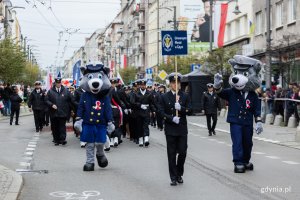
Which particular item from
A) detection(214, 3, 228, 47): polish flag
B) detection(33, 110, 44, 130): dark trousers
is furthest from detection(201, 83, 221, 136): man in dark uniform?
detection(214, 3, 228, 47): polish flag

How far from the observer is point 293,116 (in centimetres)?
2723

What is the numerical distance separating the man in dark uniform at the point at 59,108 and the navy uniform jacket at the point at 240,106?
6.77m

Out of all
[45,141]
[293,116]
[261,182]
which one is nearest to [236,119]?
[261,182]

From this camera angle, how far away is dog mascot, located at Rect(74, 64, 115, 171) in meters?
12.8

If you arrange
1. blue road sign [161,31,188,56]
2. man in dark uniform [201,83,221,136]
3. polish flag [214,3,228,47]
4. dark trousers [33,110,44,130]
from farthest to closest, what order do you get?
polish flag [214,3,228,47]
dark trousers [33,110,44,130]
man in dark uniform [201,83,221,136]
blue road sign [161,31,188,56]

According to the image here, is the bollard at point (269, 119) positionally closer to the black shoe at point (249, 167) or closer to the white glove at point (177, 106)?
the black shoe at point (249, 167)

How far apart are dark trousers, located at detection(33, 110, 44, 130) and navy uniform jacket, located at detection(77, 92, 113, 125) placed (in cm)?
1191

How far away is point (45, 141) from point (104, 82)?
7539mm

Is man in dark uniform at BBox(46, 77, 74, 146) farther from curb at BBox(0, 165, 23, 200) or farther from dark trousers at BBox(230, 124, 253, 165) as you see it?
dark trousers at BBox(230, 124, 253, 165)

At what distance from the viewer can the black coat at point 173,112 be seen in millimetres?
11039

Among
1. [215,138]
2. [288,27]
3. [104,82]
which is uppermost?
[288,27]

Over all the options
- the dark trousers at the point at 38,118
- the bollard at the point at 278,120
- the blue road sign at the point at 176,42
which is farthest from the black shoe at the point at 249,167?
the bollard at the point at 278,120

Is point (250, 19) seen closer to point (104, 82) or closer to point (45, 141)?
point (45, 141)

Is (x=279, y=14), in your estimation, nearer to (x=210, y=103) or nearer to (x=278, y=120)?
(x=278, y=120)
